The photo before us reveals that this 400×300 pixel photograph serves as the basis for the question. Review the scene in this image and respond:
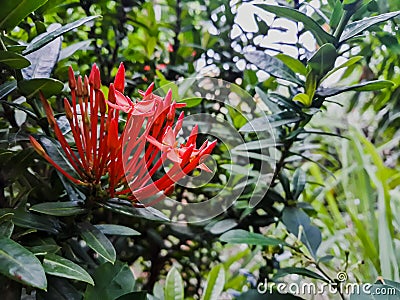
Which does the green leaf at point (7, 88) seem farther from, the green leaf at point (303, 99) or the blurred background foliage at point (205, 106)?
the green leaf at point (303, 99)

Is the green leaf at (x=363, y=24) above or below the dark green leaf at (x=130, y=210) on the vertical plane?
above

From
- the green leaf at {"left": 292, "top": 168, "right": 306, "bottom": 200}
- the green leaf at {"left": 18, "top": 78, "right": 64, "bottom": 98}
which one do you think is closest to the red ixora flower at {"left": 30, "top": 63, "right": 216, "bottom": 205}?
the green leaf at {"left": 18, "top": 78, "right": 64, "bottom": 98}

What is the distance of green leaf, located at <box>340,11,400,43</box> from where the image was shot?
14.3 inches

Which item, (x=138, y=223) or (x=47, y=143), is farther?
(x=138, y=223)

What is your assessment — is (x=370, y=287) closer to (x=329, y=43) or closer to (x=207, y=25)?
(x=329, y=43)

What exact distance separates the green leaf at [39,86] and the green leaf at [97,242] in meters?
0.13

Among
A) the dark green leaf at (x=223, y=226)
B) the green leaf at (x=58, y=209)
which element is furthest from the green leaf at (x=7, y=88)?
the dark green leaf at (x=223, y=226)

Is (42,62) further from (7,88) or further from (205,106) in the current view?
(205,106)

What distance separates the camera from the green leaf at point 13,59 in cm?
33

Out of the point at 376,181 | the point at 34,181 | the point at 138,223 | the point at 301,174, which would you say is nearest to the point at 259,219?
the point at 301,174

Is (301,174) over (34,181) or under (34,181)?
under

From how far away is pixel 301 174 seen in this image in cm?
57

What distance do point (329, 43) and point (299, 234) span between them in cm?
24

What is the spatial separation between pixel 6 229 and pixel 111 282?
0.13m
